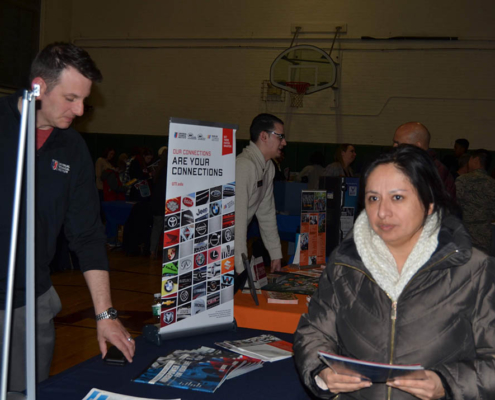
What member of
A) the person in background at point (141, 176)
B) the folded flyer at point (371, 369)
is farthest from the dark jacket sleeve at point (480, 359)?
the person in background at point (141, 176)

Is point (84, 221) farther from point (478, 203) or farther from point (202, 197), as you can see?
point (478, 203)

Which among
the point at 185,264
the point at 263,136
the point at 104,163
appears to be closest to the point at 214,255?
the point at 185,264

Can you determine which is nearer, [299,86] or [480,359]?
[480,359]

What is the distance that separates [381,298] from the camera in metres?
1.39

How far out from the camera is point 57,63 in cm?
151

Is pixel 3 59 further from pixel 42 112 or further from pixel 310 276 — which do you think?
pixel 42 112

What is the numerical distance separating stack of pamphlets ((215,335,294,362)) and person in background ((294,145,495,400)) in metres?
0.45

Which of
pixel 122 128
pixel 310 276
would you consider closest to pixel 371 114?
pixel 122 128

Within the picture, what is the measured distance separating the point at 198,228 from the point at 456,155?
6580mm

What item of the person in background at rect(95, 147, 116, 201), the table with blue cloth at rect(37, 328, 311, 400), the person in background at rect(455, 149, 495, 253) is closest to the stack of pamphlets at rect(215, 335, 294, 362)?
the table with blue cloth at rect(37, 328, 311, 400)

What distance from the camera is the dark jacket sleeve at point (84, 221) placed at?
5.74 ft

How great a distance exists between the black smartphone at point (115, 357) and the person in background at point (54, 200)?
0.07 meters

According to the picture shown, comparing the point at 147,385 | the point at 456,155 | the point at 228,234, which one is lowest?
the point at 147,385

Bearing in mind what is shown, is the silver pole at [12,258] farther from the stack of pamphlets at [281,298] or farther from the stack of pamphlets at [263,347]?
the stack of pamphlets at [281,298]
